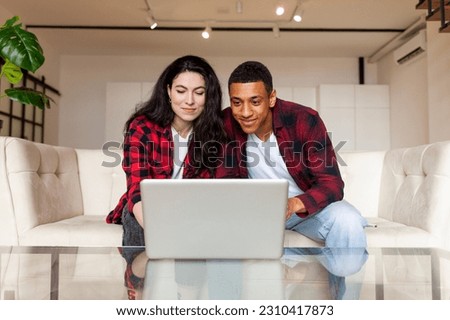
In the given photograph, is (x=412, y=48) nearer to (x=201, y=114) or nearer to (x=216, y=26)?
(x=216, y=26)

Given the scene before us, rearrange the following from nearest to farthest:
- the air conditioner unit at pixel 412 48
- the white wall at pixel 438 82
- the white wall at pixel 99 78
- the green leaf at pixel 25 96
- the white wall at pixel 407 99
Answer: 1. the green leaf at pixel 25 96
2. the white wall at pixel 438 82
3. the air conditioner unit at pixel 412 48
4. the white wall at pixel 407 99
5. the white wall at pixel 99 78

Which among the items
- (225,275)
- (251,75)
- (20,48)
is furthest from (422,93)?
(225,275)

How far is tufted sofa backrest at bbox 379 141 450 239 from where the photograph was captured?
1.94 m

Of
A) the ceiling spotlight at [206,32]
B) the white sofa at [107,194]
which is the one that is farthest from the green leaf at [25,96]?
the ceiling spotlight at [206,32]

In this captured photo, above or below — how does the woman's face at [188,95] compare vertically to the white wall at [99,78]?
below

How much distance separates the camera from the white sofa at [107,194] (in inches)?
76.4

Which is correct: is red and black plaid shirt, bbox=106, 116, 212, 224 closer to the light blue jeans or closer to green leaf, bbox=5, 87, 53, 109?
the light blue jeans

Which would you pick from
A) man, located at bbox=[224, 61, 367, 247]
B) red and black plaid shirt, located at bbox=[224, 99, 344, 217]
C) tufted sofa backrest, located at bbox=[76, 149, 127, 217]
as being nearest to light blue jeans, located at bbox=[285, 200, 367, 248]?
man, located at bbox=[224, 61, 367, 247]

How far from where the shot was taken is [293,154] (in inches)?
72.9

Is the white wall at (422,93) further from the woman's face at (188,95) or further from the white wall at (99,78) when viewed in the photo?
the woman's face at (188,95)

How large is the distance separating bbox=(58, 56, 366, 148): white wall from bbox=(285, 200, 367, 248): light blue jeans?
6395mm
